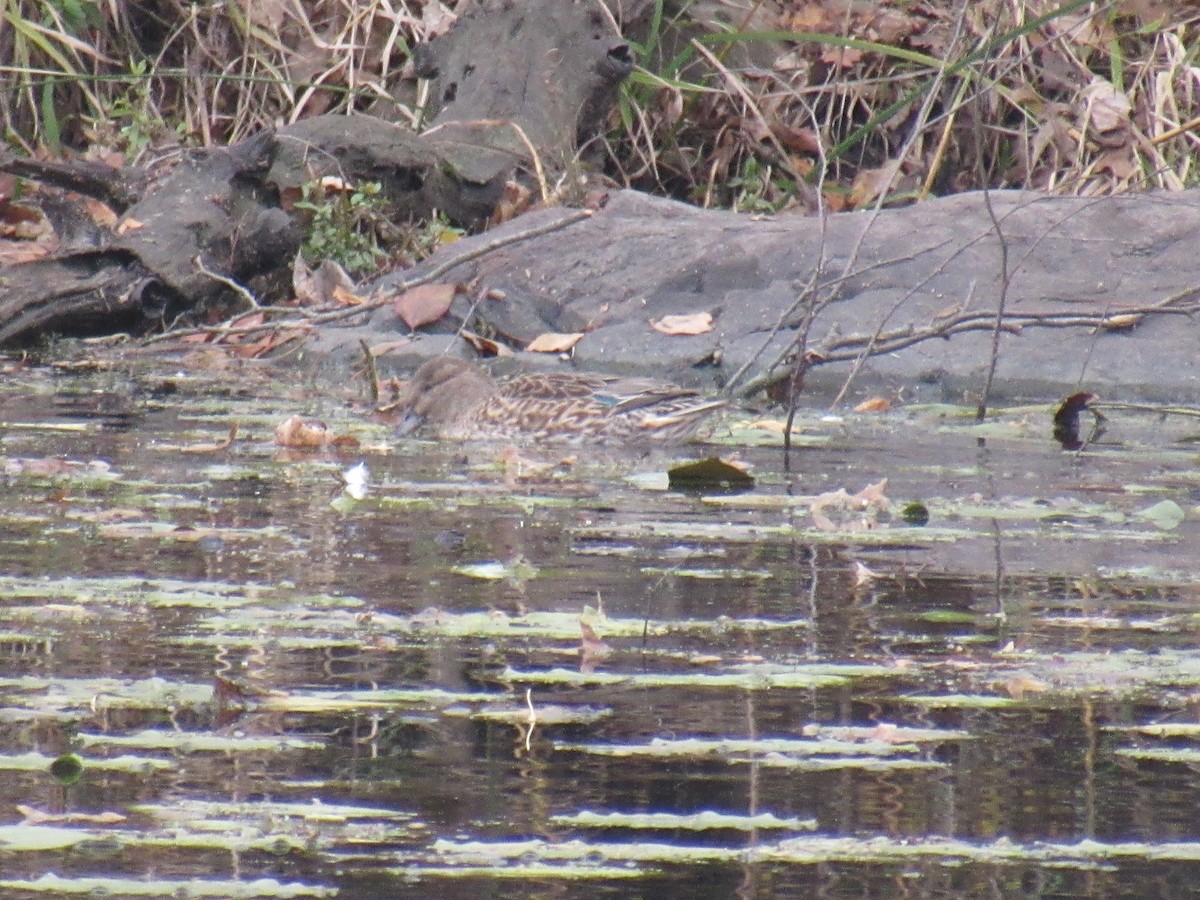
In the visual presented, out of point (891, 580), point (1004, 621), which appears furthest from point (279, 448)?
point (1004, 621)

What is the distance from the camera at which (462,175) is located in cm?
1073

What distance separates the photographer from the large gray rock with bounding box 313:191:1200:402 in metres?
8.47

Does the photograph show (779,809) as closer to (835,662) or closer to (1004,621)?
(835,662)

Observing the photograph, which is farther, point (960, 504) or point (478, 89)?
point (478, 89)

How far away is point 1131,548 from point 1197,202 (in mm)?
5206

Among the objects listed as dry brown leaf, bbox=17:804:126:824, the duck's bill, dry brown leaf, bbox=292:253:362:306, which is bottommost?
dry brown leaf, bbox=17:804:126:824

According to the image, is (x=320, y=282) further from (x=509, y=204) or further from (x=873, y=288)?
(x=873, y=288)

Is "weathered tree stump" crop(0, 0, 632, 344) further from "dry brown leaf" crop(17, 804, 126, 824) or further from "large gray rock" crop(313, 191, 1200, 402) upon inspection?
"dry brown leaf" crop(17, 804, 126, 824)

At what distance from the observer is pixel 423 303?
31.2 ft

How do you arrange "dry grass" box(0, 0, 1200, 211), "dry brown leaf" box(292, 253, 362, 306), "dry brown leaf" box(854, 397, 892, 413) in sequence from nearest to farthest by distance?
"dry brown leaf" box(854, 397, 892, 413), "dry brown leaf" box(292, 253, 362, 306), "dry grass" box(0, 0, 1200, 211)

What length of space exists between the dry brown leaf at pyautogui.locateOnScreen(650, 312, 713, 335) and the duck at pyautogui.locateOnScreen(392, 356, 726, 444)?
116 cm

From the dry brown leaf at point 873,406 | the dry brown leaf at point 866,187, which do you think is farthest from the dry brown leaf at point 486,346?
the dry brown leaf at point 866,187

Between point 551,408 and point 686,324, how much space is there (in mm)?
1519

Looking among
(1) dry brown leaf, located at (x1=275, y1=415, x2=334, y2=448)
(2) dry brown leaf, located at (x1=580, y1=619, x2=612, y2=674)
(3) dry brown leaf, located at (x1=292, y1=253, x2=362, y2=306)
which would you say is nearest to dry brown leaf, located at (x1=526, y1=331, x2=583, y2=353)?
(3) dry brown leaf, located at (x1=292, y1=253, x2=362, y2=306)
